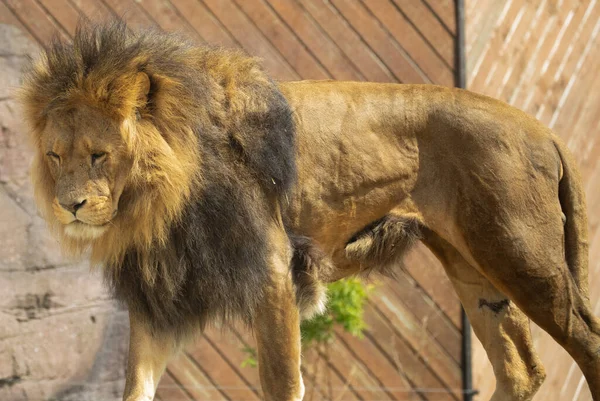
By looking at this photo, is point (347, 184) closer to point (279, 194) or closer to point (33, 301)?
point (279, 194)

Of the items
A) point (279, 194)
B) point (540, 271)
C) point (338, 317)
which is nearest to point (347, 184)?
point (279, 194)

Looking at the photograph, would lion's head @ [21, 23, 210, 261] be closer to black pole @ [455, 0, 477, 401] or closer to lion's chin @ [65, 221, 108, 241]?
lion's chin @ [65, 221, 108, 241]

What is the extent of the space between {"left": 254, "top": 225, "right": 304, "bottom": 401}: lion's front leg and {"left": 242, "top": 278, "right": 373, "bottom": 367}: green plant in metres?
1.71

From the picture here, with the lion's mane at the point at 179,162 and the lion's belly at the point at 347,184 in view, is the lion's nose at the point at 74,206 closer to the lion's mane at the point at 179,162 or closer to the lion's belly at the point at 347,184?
the lion's mane at the point at 179,162

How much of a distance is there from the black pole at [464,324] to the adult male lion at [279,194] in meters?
1.40

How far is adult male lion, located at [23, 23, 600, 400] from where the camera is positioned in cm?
305

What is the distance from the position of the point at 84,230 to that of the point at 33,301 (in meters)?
1.88

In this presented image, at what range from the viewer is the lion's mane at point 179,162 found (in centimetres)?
305

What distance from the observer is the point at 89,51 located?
10.2 ft

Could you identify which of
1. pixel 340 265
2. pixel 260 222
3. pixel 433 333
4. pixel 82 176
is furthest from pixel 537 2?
pixel 82 176

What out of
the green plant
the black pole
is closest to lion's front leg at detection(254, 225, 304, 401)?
the green plant

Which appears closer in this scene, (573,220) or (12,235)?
(573,220)

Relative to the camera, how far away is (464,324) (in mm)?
5488

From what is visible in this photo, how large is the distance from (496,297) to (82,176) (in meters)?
1.95
